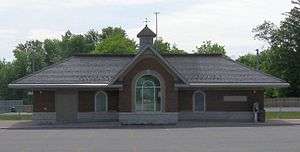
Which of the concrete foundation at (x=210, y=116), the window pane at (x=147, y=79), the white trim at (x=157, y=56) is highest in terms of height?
the white trim at (x=157, y=56)

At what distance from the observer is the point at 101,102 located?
1832 inches

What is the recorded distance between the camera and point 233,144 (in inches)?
1017

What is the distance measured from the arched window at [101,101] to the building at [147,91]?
6 cm

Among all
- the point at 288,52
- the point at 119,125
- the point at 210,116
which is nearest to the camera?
the point at 119,125

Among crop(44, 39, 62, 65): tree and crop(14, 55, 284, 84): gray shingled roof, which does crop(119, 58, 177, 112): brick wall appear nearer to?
crop(14, 55, 284, 84): gray shingled roof

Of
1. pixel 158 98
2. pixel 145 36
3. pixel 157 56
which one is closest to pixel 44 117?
pixel 158 98

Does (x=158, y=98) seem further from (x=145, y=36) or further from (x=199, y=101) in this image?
(x=145, y=36)

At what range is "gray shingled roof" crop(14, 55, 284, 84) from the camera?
151 feet

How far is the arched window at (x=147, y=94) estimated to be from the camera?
4409 cm

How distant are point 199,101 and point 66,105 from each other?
8950 mm

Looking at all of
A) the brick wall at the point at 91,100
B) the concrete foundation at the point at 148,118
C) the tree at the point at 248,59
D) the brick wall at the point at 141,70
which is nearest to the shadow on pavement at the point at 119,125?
the concrete foundation at the point at 148,118

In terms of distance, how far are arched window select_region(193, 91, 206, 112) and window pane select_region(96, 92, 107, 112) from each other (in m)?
6.08

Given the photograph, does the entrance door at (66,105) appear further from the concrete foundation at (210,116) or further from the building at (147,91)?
the concrete foundation at (210,116)

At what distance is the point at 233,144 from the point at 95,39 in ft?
356
